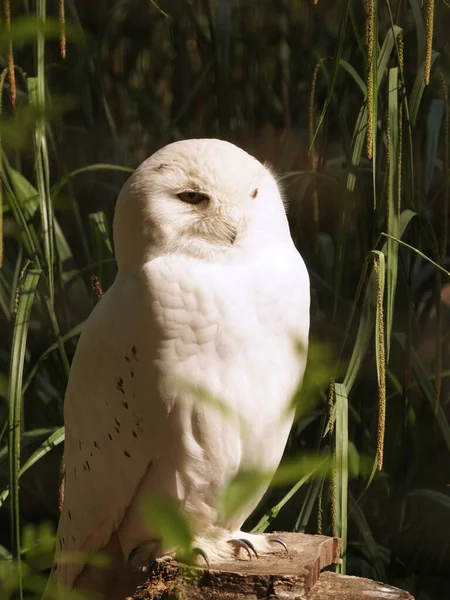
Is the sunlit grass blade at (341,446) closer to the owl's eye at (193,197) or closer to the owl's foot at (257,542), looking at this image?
the owl's foot at (257,542)

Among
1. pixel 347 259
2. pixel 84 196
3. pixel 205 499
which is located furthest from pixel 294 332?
pixel 84 196

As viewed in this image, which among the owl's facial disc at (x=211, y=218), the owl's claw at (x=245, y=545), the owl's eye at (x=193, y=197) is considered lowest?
the owl's claw at (x=245, y=545)

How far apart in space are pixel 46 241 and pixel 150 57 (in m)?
0.59

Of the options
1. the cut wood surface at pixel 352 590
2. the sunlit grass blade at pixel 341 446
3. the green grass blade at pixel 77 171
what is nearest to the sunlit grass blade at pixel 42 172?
the green grass blade at pixel 77 171

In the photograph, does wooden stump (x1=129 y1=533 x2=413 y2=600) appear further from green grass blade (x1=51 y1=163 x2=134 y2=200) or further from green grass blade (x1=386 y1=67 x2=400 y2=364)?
green grass blade (x1=51 y1=163 x2=134 y2=200)

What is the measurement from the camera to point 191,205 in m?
1.09

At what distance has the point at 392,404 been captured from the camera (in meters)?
1.67

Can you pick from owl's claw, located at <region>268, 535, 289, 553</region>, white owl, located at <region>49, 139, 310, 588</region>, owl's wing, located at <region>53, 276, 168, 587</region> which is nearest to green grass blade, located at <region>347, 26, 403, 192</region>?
white owl, located at <region>49, 139, 310, 588</region>

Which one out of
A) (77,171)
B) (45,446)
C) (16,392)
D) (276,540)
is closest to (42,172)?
(77,171)

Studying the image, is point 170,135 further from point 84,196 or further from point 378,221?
point 378,221

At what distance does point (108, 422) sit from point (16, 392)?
21 cm

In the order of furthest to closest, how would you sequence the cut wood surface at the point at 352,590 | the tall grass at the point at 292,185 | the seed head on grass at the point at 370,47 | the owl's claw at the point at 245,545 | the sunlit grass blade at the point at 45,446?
the tall grass at the point at 292,185 → the sunlit grass blade at the point at 45,446 → the owl's claw at the point at 245,545 → the cut wood surface at the point at 352,590 → the seed head on grass at the point at 370,47

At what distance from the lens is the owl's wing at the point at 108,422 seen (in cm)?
108

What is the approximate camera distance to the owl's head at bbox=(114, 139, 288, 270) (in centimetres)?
108
